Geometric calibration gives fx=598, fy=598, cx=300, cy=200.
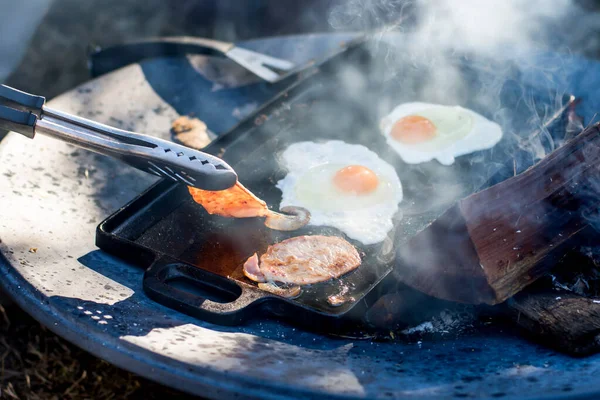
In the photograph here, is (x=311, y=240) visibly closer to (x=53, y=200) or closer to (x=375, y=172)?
(x=375, y=172)

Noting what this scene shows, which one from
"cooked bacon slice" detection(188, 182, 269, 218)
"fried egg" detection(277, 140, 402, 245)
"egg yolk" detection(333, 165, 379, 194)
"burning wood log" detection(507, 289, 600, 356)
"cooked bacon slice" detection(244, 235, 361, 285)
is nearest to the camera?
"burning wood log" detection(507, 289, 600, 356)

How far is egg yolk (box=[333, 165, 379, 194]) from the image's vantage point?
3.62 meters

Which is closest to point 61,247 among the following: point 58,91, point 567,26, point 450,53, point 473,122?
point 473,122

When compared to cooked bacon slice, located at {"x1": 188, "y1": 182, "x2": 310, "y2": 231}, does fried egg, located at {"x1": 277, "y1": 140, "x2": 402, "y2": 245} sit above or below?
above

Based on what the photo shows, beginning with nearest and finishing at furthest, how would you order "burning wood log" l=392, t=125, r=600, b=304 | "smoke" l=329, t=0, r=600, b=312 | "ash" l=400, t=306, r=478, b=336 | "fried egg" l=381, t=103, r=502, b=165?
"burning wood log" l=392, t=125, r=600, b=304 < "ash" l=400, t=306, r=478, b=336 < "smoke" l=329, t=0, r=600, b=312 < "fried egg" l=381, t=103, r=502, b=165

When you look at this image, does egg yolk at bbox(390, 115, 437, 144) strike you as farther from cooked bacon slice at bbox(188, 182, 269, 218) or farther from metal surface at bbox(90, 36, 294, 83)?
cooked bacon slice at bbox(188, 182, 269, 218)

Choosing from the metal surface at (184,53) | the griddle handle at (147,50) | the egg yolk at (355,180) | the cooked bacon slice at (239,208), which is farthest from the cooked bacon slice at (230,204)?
the griddle handle at (147,50)

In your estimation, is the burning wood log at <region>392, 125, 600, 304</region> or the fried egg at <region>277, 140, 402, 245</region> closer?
the burning wood log at <region>392, 125, 600, 304</region>

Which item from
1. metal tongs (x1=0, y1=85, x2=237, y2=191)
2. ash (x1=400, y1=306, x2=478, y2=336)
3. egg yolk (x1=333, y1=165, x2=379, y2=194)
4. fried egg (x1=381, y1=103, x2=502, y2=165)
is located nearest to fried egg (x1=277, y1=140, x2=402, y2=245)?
egg yolk (x1=333, y1=165, x2=379, y2=194)

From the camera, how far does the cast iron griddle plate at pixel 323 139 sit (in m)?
2.72

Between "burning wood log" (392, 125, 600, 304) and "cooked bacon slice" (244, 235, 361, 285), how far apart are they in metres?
0.35

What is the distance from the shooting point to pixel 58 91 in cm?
788

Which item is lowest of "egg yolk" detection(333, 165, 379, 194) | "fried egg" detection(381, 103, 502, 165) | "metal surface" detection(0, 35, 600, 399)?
"metal surface" detection(0, 35, 600, 399)

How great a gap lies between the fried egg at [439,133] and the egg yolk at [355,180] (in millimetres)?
449
